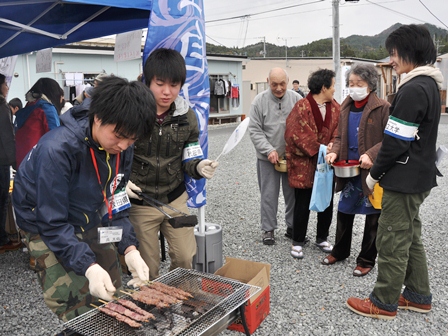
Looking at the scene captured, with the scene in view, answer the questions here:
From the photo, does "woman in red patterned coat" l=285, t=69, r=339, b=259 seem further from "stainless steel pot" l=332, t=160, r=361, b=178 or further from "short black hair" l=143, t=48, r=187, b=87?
"short black hair" l=143, t=48, r=187, b=87

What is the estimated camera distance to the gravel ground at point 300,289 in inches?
121

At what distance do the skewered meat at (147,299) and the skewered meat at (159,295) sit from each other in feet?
0.06

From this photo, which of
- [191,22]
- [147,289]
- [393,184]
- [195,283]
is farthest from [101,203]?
[393,184]

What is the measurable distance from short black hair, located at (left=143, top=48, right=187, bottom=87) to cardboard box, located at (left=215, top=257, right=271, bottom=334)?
144 cm

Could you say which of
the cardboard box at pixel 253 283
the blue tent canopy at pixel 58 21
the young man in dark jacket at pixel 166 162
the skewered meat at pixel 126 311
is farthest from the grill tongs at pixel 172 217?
the blue tent canopy at pixel 58 21

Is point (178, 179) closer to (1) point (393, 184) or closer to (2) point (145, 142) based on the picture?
(2) point (145, 142)

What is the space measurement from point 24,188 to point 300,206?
9.68 ft

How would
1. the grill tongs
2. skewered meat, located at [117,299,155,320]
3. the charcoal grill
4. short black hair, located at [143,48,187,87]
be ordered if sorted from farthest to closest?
short black hair, located at [143,48,187,87] → the grill tongs → skewered meat, located at [117,299,155,320] → the charcoal grill

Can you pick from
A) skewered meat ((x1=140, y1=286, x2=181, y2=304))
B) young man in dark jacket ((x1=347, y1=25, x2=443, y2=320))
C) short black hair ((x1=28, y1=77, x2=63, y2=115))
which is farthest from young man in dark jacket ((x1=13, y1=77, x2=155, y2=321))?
short black hair ((x1=28, y1=77, x2=63, y2=115))

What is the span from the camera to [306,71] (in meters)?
34.5

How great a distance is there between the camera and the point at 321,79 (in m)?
4.14

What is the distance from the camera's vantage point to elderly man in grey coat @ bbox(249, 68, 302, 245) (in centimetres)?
450

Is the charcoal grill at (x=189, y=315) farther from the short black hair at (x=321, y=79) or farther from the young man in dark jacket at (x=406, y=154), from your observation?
the short black hair at (x=321, y=79)

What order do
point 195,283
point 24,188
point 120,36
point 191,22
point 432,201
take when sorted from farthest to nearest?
point 432,201, point 120,36, point 191,22, point 195,283, point 24,188
